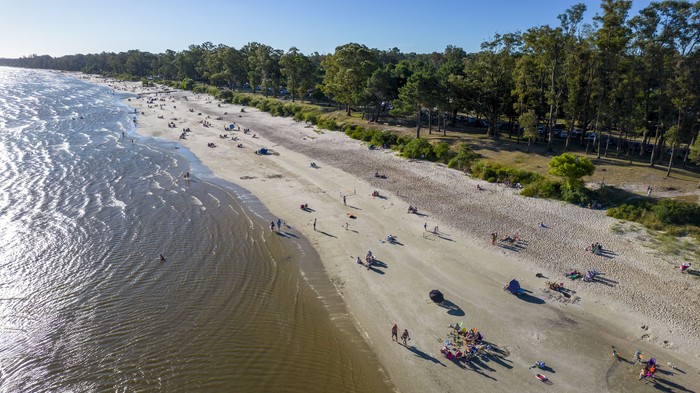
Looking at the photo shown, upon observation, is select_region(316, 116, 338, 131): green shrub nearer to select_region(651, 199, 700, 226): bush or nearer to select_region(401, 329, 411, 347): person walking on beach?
select_region(651, 199, 700, 226): bush

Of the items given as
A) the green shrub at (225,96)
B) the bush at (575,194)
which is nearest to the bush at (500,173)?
the bush at (575,194)

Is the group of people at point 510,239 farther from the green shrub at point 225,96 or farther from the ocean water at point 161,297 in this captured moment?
the green shrub at point 225,96

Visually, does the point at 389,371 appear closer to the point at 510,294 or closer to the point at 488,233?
the point at 510,294

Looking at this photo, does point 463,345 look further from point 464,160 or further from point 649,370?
point 464,160

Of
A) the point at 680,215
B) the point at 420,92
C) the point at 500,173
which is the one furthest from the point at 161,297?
the point at 420,92

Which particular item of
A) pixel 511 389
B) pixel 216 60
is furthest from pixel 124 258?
pixel 216 60
